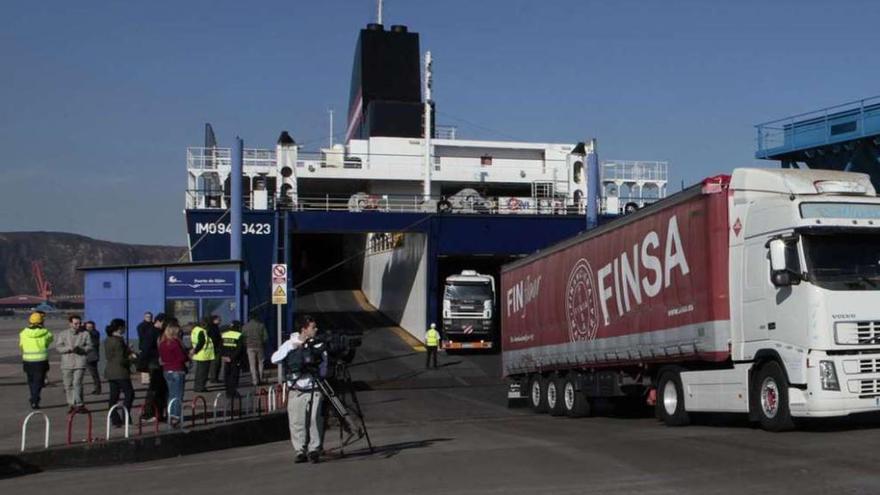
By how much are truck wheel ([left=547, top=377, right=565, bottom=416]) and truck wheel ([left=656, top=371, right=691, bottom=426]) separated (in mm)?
4387

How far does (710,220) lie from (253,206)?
27.0 meters

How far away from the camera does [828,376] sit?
12.1 meters

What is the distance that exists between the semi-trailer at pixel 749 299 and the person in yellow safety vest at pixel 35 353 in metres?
9.81

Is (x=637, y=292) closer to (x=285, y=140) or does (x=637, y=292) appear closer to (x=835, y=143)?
(x=835, y=143)

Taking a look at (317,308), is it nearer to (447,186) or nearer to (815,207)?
(447,186)

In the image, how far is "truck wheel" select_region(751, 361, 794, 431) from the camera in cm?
1263

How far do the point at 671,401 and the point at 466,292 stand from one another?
2425 centimetres

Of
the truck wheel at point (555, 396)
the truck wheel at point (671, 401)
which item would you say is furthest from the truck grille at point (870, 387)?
the truck wheel at point (555, 396)

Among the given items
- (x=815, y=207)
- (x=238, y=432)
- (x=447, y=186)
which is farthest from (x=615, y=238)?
(x=447, y=186)

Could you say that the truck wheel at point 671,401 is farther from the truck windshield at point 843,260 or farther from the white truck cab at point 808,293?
the truck windshield at point 843,260

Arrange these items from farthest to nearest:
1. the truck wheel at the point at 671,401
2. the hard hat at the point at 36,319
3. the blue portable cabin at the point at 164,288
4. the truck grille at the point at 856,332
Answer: the blue portable cabin at the point at 164,288 < the hard hat at the point at 36,319 < the truck wheel at the point at 671,401 < the truck grille at the point at 856,332

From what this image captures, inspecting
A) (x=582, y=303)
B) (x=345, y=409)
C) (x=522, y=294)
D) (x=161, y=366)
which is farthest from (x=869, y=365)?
(x=522, y=294)

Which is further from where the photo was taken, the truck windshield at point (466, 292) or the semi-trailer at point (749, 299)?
the truck windshield at point (466, 292)

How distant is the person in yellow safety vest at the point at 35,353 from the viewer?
17016 mm
